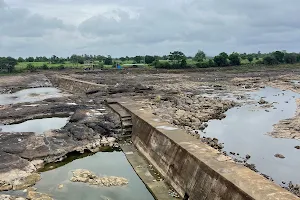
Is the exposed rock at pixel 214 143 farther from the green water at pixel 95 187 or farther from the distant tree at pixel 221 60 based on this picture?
the distant tree at pixel 221 60

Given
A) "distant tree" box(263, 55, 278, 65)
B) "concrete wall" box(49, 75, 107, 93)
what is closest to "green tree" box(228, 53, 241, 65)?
"distant tree" box(263, 55, 278, 65)

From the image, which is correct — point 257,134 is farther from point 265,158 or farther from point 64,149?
point 64,149

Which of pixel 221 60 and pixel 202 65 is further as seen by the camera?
pixel 221 60

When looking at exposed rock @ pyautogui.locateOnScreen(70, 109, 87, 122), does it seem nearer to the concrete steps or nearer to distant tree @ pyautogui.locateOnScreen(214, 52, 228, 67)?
the concrete steps

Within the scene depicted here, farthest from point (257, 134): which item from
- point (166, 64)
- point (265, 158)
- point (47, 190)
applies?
point (166, 64)

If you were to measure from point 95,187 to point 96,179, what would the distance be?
0.53 m

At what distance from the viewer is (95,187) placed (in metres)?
11.4

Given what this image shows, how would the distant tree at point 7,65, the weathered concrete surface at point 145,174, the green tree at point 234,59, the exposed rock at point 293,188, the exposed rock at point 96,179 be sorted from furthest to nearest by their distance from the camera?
1. the green tree at point 234,59
2. the distant tree at point 7,65
3. the exposed rock at point 96,179
4. the weathered concrete surface at point 145,174
5. the exposed rock at point 293,188


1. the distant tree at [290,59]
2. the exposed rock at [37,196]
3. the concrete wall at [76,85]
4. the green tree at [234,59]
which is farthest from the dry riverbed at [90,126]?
the distant tree at [290,59]

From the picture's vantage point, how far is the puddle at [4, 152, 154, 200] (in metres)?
10.8

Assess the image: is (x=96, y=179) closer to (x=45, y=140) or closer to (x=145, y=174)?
(x=145, y=174)

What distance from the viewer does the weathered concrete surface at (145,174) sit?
10.8 metres

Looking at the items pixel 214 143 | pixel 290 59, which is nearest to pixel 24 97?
pixel 214 143

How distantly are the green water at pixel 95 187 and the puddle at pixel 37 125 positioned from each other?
5.06m
